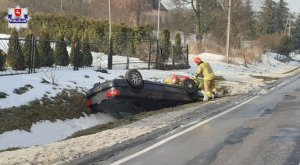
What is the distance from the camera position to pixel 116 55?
93.8 ft

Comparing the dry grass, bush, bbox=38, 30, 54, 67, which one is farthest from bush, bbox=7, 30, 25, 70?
the dry grass

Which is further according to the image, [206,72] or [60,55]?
[60,55]

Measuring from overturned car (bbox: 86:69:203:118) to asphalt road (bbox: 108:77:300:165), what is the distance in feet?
8.38

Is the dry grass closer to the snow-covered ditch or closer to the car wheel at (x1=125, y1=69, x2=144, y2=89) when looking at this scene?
the car wheel at (x1=125, y1=69, x2=144, y2=89)

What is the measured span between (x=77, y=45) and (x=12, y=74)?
5265 millimetres

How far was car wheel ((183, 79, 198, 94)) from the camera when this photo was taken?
17.7 metres

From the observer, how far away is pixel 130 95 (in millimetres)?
14180

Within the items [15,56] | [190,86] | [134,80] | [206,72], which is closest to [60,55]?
[15,56]

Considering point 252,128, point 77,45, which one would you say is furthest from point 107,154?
point 77,45

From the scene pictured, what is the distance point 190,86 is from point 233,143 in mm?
8746

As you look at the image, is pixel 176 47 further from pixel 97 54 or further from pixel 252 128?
pixel 252 128

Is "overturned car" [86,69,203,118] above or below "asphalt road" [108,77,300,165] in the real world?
above

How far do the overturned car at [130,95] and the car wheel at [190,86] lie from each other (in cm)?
82

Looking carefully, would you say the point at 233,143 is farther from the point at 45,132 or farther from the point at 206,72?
the point at 206,72
